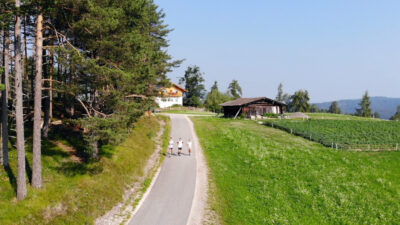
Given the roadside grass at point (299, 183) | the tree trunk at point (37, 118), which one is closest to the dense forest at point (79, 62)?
the tree trunk at point (37, 118)

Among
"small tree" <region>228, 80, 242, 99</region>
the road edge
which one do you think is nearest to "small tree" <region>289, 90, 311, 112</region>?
"small tree" <region>228, 80, 242, 99</region>

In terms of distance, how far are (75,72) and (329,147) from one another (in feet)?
98.3

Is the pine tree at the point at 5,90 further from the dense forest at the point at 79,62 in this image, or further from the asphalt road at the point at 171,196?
the asphalt road at the point at 171,196

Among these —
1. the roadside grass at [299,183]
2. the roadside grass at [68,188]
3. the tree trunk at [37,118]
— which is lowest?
the roadside grass at [299,183]

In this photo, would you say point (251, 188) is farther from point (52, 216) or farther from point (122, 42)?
point (122, 42)

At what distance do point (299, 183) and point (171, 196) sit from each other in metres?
9.96

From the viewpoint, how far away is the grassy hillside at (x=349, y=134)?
33.5m

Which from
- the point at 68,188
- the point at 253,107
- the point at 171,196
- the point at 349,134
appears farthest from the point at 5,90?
the point at 253,107

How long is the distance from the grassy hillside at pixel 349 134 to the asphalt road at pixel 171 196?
21.2m

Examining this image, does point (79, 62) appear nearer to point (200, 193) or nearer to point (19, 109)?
point (19, 109)

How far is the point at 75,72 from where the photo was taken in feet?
52.0

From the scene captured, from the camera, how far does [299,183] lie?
64.2 ft

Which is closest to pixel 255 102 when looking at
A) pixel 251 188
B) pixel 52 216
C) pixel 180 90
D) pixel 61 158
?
pixel 180 90

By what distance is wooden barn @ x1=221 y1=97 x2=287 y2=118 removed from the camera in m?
51.8
